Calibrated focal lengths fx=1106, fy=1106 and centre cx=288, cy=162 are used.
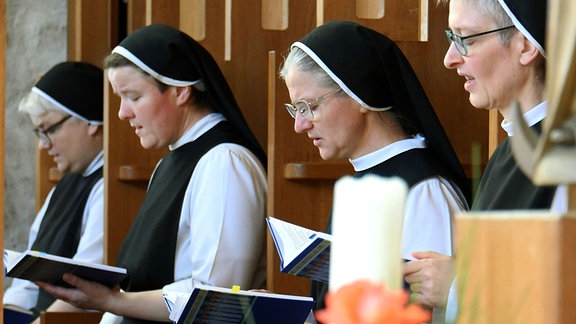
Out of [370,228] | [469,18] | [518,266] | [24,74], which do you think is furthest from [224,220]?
[24,74]

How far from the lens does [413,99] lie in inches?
135

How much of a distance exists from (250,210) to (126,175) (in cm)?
131

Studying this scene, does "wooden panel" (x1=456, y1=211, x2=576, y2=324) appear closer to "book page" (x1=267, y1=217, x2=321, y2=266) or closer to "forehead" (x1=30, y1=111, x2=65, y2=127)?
"book page" (x1=267, y1=217, x2=321, y2=266)

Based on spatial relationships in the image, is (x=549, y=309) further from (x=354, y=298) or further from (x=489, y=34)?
(x=489, y=34)

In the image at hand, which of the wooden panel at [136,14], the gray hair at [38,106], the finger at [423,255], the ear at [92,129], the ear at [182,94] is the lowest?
the finger at [423,255]

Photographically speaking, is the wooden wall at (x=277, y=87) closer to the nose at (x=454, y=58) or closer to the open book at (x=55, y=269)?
the open book at (x=55, y=269)

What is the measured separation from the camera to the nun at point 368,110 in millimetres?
3387

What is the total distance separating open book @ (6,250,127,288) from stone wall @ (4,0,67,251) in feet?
9.72

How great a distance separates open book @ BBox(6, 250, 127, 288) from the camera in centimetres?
402

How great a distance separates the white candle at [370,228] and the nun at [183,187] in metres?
3.14

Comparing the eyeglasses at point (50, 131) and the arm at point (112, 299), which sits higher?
the eyeglasses at point (50, 131)

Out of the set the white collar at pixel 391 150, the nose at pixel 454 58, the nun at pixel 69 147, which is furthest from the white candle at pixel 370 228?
the nun at pixel 69 147

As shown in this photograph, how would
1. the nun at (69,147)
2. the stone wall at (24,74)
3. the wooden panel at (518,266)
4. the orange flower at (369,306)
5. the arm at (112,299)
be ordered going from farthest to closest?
the stone wall at (24,74)
the nun at (69,147)
the arm at (112,299)
the wooden panel at (518,266)
the orange flower at (369,306)

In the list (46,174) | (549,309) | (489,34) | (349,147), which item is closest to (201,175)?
(349,147)
